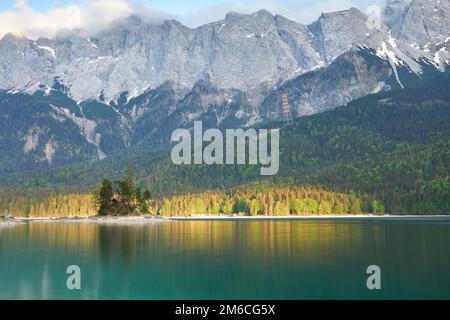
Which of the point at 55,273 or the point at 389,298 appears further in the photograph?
the point at 55,273

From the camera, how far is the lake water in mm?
58750

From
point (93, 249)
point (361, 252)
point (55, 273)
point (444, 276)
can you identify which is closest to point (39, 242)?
point (93, 249)

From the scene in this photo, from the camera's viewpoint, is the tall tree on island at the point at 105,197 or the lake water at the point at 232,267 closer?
the lake water at the point at 232,267

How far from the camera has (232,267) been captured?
74.1 metres

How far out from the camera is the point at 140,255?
89688 mm

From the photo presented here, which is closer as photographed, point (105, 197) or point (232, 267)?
point (232, 267)

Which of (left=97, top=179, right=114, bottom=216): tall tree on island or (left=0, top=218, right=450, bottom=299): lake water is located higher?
(left=97, top=179, right=114, bottom=216): tall tree on island

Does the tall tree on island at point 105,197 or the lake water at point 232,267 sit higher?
the tall tree on island at point 105,197

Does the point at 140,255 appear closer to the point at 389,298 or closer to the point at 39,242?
the point at 39,242

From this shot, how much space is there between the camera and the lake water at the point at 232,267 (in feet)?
193
